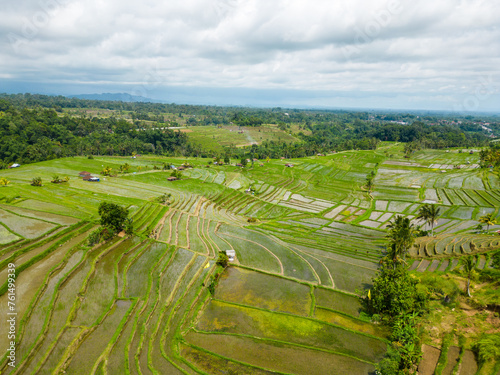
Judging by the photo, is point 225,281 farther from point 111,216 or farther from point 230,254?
point 111,216

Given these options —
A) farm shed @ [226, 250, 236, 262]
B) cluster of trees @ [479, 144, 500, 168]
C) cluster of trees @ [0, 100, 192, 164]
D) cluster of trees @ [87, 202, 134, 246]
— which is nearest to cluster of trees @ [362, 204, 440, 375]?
farm shed @ [226, 250, 236, 262]

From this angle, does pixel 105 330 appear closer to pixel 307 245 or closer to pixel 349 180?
pixel 307 245

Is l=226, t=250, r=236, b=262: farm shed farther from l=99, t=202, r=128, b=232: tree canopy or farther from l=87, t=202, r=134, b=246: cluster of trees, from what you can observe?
l=99, t=202, r=128, b=232: tree canopy

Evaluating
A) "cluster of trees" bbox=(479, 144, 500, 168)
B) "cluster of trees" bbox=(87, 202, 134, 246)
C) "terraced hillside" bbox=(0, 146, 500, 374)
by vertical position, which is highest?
"cluster of trees" bbox=(479, 144, 500, 168)

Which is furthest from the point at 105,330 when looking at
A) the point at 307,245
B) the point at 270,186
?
the point at 270,186

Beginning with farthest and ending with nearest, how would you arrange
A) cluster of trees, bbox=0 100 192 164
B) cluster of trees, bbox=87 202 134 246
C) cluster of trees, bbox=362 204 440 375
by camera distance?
cluster of trees, bbox=0 100 192 164 → cluster of trees, bbox=87 202 134 246 → cluster of trees, bbox=362 204 440 375

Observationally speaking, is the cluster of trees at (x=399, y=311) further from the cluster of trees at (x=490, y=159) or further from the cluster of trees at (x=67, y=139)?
the cluster of trees at (x=67, y=139)

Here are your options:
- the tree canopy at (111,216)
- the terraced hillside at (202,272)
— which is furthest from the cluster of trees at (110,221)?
the terraced hillside at (202,272)
